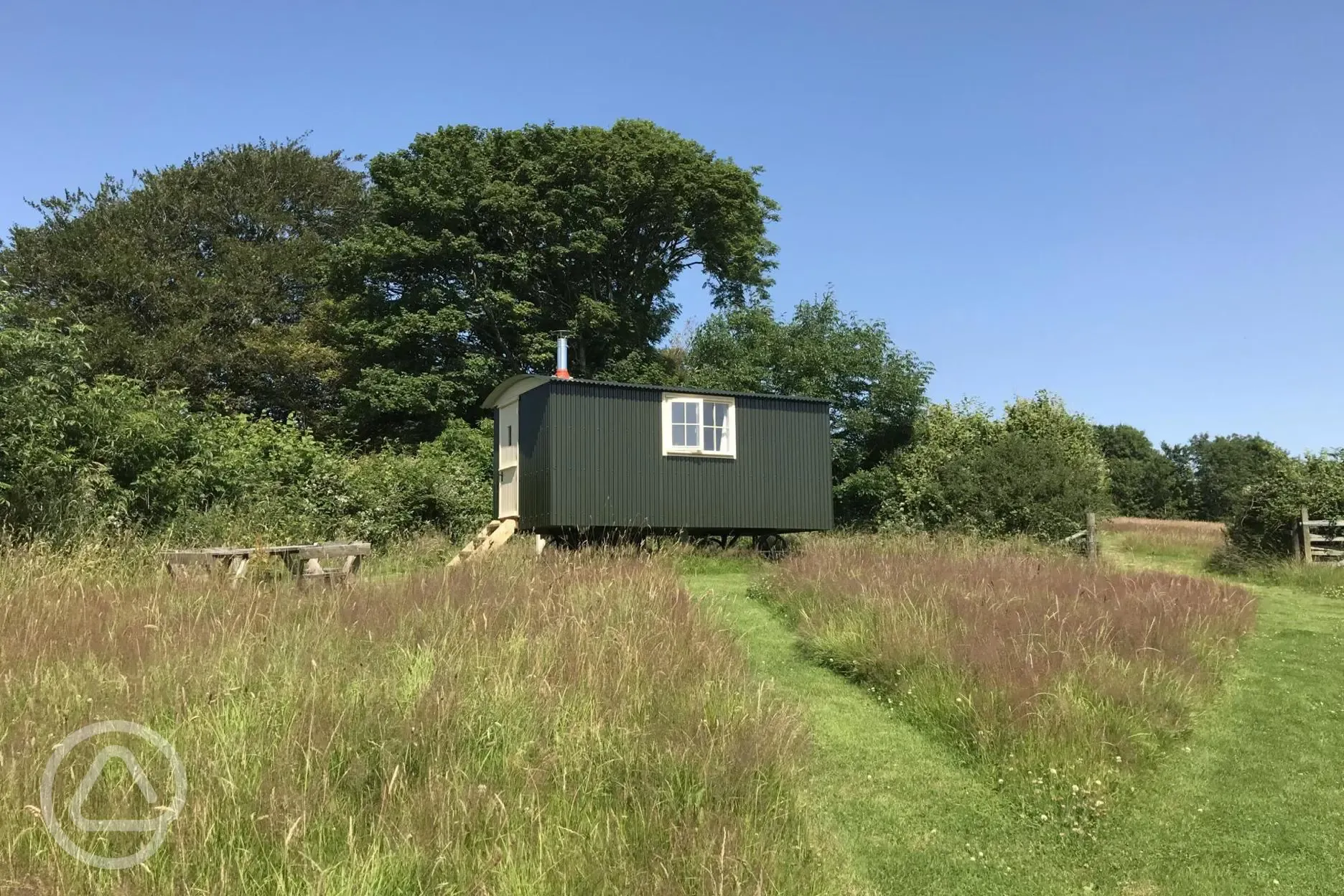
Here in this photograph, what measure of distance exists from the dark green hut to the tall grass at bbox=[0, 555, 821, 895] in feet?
Result: 29.7

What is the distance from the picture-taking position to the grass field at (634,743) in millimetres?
3273

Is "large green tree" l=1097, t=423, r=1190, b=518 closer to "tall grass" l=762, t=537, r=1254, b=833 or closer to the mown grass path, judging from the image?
"tall grass" l=762, t=537, r=1254, b=833

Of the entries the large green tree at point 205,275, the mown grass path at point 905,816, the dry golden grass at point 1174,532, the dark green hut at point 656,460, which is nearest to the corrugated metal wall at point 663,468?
the dark green hut at point 656,460

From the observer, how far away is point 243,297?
29.2m

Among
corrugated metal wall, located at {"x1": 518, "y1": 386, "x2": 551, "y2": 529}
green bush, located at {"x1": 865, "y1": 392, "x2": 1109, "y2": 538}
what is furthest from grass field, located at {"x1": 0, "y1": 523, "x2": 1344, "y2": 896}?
green bush, located at {"x1": 865, "y1": 392, "x2": 1109, "y2": 538}

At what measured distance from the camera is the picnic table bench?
820 centimetres

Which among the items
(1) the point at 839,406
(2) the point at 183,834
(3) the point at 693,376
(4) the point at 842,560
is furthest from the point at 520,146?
(2) the point at 183,834

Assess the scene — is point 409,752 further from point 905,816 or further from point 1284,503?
point 1284,503

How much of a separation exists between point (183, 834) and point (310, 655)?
187 centimetres

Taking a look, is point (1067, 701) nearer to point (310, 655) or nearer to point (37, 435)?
point (310, 655)

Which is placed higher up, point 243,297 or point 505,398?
point 243,297

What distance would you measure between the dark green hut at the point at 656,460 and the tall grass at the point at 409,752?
29.7 feet

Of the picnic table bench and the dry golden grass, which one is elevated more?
the picnic table bench

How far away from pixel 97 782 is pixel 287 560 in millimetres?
6491
